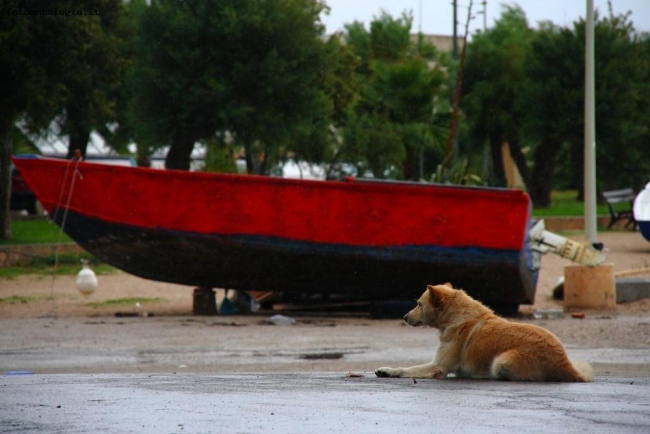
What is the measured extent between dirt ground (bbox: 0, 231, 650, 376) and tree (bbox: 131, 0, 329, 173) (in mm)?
12361

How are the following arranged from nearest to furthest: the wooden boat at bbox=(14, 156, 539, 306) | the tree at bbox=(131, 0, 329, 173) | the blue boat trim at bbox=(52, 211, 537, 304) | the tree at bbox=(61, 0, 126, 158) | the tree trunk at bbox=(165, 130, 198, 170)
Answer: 1. the wooden boat at bbox=(14, 156, 539, 306)
2. the blue boat trim at bbox=(52, 211, 537, 304)
3. the tree at bbox=(61, 0, 126, 158)
4. the tree at bbox=(131, 0, 329, 173)
5. the tree trunk at bbox=(165, 130, 198, 170)

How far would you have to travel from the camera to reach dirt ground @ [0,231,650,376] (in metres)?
12.5

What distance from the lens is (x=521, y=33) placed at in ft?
180

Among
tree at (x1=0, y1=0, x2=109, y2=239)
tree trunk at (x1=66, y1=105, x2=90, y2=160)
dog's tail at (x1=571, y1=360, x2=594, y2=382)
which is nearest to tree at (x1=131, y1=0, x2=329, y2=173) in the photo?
tree at (x1=0, y1=0, x2=109, y2=239)

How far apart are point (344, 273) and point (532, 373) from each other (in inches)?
364

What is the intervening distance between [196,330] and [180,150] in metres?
19.9

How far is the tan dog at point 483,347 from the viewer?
27.6ft

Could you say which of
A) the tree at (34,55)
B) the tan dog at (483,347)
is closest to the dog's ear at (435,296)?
the tan dog at (483,347)

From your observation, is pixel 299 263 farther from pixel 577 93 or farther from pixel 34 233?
pixel 577 93

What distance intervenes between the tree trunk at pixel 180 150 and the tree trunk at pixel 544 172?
15.2 metres

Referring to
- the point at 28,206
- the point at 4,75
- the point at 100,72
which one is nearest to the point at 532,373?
the point at 4,75

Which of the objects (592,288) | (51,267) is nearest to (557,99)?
(51,267)

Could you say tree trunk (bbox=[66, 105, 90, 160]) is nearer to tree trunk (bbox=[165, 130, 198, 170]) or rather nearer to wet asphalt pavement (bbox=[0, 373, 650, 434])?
tree trunk (bbox=[165, 130, 198, 170])

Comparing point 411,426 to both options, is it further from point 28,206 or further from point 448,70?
point 448,70
